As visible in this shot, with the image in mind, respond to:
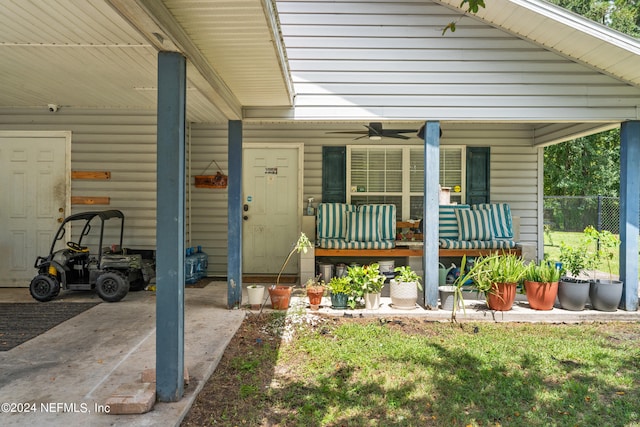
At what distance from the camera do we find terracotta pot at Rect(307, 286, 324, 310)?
513 centimetres

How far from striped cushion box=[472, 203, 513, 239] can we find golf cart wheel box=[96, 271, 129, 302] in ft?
16.8

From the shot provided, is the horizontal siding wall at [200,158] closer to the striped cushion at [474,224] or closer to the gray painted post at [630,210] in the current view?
the striped cushion at [474,224]

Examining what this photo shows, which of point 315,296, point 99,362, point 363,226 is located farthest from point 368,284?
point 99,362

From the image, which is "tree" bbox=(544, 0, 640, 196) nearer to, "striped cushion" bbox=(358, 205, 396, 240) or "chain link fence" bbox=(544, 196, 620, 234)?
"chain link fence" bbox=(544, 196, 620, 234)

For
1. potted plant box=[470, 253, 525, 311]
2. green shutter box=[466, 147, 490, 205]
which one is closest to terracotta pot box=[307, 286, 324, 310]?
potted plant box=[470, 253, 525, 311]

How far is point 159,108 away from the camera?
9.14ft

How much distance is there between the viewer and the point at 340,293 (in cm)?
514

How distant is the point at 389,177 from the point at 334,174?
0.89 metres

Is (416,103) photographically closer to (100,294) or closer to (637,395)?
(637,395)

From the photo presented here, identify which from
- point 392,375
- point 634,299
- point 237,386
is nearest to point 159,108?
point 237,386

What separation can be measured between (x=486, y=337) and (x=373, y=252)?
223 centimetres

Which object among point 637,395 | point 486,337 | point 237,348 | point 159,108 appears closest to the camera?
point 159,108

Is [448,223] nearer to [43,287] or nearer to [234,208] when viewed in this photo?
[234,208]

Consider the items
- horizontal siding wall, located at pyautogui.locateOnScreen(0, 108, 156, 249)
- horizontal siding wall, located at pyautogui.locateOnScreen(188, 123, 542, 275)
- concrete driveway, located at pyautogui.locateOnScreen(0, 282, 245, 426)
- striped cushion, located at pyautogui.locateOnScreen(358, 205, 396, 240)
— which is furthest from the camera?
horizontal siding wall, located at pyautogui.locateOnScreen(188, 123, 542, 275)
